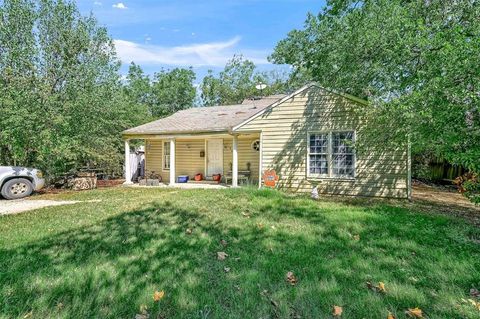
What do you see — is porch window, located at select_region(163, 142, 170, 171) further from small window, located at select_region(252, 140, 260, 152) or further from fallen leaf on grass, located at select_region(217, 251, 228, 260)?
fallen leaf on grass, located at select_region(217, 251, 228, 260)

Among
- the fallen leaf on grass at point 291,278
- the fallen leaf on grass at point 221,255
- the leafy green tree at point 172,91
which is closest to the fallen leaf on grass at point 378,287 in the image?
the fallen leaf on grass at point 291,278

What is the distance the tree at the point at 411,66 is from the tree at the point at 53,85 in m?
10.3

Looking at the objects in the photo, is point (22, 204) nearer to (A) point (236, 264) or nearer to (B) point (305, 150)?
(A) point (236, 264)

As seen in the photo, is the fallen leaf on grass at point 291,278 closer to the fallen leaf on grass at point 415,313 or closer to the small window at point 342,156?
the fallen leaf on grass at point 415,313

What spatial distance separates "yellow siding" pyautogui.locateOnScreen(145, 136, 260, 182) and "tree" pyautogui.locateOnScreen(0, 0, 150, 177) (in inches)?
83.7

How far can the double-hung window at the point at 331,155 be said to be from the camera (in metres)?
10.3

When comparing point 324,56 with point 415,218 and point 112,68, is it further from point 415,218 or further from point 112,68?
point 112,68

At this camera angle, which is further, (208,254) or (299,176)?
(299,176)

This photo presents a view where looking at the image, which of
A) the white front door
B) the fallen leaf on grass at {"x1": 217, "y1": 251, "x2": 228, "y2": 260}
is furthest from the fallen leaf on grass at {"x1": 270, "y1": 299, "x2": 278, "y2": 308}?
the white front door

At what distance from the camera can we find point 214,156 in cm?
1511

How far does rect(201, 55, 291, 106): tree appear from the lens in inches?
1297

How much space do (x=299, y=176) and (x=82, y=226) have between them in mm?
7562

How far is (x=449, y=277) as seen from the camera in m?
3.24

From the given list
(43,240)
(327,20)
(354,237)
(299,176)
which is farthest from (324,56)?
(43,240)
